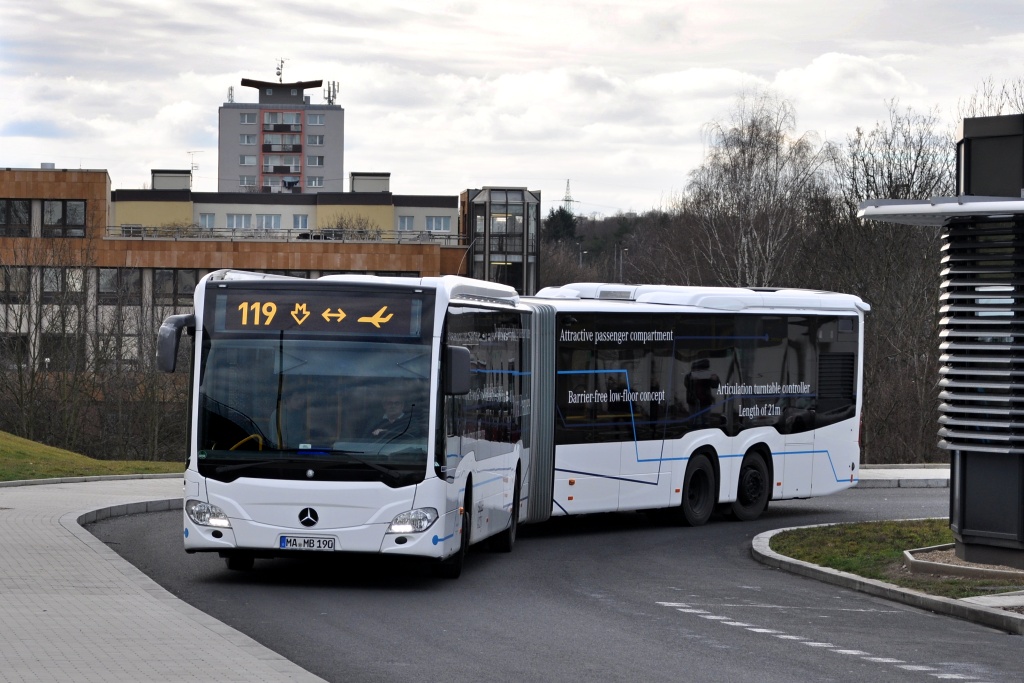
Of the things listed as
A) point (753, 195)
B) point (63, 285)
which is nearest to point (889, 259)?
point (753, 195)

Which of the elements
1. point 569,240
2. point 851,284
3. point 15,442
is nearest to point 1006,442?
point 15,442

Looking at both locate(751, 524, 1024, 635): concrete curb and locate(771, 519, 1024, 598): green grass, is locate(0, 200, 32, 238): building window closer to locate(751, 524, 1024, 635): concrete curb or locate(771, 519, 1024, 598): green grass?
locate(771, 519, 1024, 598): green grass

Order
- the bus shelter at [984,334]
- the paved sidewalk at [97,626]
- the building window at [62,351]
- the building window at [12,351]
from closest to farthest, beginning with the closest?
the paved sidewalk at [97,626], the bus shelter at [984,334], the building window at [12,351], the building window at [62,351]

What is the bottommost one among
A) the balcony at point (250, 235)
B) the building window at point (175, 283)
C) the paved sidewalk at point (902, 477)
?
the paved sidewalk at point (902, 477)

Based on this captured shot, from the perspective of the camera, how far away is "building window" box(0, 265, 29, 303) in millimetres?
55062

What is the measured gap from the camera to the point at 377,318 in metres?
13.7

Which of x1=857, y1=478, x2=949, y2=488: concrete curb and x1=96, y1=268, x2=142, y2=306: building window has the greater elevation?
x1=96, y1=268, x2=142, y2=306: building window

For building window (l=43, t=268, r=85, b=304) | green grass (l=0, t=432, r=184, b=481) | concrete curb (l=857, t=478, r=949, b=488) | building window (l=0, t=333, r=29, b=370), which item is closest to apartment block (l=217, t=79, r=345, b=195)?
building window (l=43, t=268, r=85, b=304)

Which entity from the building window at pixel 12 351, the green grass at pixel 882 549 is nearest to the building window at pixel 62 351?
the building window at pixel 12 351

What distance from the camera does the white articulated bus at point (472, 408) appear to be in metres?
13.3

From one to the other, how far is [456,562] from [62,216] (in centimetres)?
6668

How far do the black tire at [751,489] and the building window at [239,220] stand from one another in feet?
283

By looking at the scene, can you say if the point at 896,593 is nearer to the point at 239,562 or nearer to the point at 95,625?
the point at 239,562

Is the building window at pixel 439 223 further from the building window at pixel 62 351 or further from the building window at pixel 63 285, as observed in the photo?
the building window at pixel 62 351
